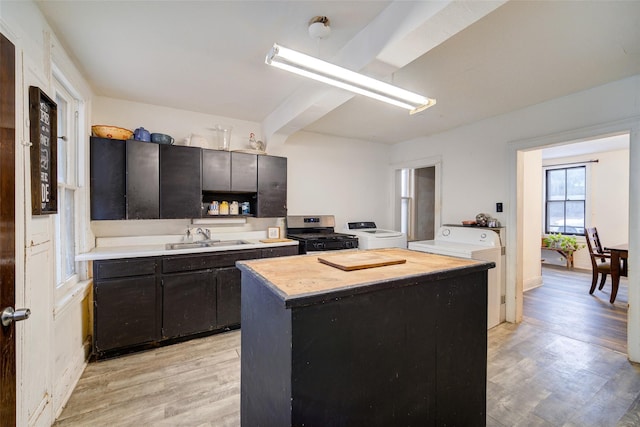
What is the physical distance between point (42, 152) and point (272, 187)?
2199 millimetres

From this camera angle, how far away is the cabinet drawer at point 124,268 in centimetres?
238

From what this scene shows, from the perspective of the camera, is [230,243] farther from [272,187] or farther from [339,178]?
[339,178]

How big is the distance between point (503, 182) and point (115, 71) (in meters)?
4.22

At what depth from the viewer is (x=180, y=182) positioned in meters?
2.99

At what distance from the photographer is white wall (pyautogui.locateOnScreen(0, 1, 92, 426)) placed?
1351 mm

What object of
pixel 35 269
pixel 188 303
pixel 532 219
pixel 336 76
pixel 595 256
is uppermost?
pixel 336 76

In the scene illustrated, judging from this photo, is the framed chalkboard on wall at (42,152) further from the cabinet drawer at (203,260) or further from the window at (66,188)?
the cabinet drawer at (203,260)

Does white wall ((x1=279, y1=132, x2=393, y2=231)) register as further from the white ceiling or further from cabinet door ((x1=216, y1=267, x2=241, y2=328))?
cabinet door ((x1=216, y1=267, x2=241, y2=328))

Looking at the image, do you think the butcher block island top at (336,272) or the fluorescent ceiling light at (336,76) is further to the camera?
the fluorescent ceiling light at (336,76)

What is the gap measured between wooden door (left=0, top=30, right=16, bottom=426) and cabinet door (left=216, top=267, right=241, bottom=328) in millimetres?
1916

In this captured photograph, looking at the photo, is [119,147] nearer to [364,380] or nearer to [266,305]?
[266,305]

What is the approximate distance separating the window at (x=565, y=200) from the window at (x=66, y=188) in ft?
27.7

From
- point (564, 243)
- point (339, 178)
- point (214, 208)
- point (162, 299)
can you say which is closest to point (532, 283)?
point (564, 243)

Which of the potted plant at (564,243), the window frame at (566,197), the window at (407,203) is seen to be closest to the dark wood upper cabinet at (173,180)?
the window at (407,203)
